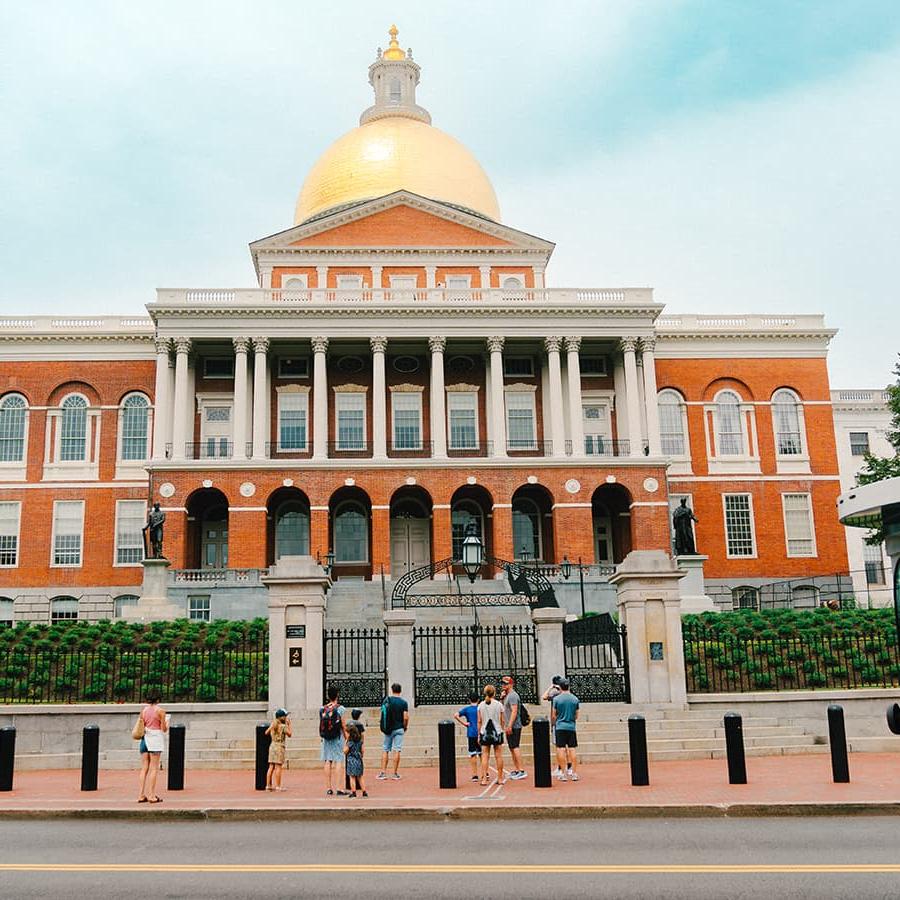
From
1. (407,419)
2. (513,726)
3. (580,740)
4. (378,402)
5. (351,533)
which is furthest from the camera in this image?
(407,419)

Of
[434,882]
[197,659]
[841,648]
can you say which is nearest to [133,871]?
[434,882]

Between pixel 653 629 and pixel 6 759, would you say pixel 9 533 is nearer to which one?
pixel 6 759

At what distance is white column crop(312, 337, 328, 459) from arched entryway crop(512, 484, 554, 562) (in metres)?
9.06

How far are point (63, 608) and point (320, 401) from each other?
1495cm

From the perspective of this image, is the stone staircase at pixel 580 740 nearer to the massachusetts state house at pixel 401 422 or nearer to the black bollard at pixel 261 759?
the black bollard at pixel 261 759

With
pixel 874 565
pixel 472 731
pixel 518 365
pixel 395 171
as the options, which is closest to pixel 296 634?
pixel 472 731

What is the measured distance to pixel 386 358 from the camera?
5216 centimetres

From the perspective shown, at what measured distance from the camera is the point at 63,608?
49.8m

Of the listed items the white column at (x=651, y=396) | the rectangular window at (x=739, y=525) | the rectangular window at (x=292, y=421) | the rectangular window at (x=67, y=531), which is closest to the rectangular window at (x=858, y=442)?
the rectangular window at (x=739, y=525)

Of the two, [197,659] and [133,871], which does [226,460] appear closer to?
[197,659]

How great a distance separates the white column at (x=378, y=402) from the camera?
49.1m

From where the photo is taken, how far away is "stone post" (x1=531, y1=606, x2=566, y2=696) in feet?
70.0

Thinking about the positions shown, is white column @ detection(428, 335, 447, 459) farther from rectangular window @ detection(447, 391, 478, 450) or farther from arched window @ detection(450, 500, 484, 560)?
arched window @ detection(450, 500, 484, 560)

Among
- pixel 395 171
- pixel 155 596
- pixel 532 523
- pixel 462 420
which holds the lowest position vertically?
pixel 155 596
